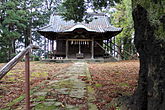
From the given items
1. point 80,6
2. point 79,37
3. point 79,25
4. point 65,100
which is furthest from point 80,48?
point 65,100

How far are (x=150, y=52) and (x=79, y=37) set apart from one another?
43.1ft

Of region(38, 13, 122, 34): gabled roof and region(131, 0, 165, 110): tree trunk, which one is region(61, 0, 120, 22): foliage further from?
region(38, 13, 122, 34): gabled roof

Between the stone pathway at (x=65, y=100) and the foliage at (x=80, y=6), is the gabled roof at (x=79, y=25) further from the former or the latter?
the stone pathway at (x=65, y=100)

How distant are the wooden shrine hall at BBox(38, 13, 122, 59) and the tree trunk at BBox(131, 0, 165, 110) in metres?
11.7

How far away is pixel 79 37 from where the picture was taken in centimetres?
1486

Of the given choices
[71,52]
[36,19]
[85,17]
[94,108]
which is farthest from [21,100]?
[36,19]

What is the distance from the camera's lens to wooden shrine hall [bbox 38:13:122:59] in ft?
46.0

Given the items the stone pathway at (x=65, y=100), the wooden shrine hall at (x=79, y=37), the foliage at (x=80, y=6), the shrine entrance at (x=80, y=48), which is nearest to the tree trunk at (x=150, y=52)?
the stone pathway at (x=65, y=100)

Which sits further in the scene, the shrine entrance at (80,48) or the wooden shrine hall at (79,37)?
the shrine entrance at (80,48)

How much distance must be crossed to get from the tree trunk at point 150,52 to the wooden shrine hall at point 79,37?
1168 cm

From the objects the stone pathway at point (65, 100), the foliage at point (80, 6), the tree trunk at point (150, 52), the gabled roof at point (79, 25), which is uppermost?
the gabled roof at point (79, 25)

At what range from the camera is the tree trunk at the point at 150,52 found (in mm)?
1724

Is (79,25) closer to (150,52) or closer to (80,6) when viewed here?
(80,6)

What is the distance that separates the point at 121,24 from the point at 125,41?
320 centimetres
